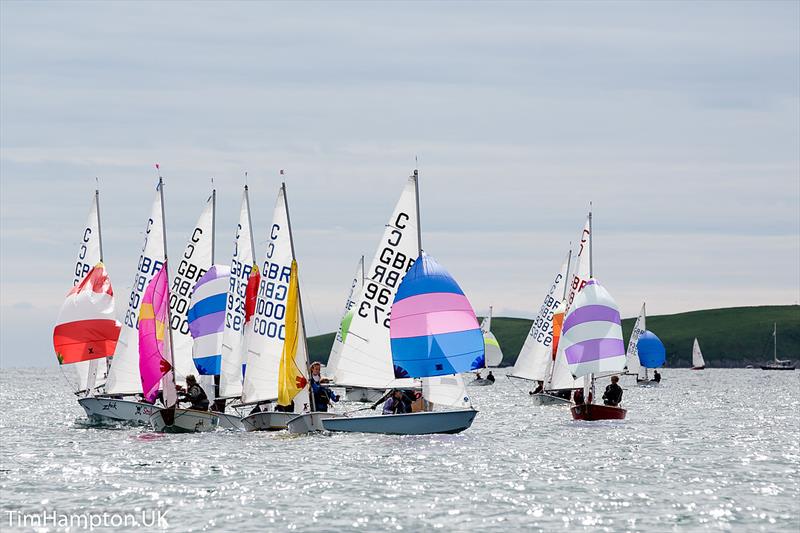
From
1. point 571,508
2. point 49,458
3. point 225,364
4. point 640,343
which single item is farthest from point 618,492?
point 640,343

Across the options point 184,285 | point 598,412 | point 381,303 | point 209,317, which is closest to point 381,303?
point 381,303

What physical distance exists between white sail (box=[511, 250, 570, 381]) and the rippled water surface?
25.3m

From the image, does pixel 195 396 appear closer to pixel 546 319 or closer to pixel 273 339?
pixel 273 339

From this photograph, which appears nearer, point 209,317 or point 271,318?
point 271,318

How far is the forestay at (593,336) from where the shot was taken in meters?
55.6

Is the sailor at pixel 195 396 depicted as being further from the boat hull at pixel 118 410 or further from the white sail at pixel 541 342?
the white sail at pixel 541 342

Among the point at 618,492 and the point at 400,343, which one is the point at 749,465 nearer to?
the point at 618,492

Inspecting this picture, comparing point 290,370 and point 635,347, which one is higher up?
point 635,347

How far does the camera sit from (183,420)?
46.4 metres

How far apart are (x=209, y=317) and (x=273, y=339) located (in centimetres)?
869

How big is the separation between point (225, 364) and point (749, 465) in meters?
22.2

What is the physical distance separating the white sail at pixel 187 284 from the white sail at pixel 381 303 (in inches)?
527

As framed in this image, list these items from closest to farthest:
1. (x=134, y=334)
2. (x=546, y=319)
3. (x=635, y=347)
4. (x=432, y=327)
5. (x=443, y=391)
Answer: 1. (x=443, y=391)
2. (x=432, y=327)
3. (x=134, y=334)
4. (x=546, y=319)
5. (x=635, y=347)

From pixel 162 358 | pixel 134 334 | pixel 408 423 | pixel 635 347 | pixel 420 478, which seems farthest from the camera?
pixel 635 347
